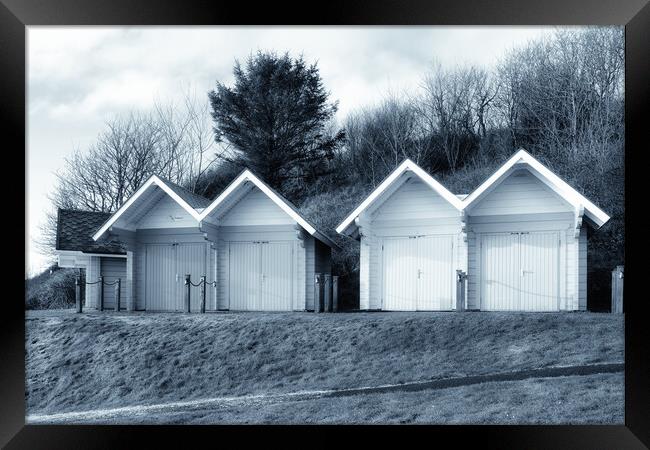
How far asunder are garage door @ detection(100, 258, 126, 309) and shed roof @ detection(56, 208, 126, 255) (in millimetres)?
351

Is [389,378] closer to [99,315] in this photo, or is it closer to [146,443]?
[146,443]

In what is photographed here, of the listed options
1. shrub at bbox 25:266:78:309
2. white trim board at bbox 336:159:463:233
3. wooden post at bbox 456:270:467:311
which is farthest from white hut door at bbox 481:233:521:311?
shrub at bbox 25:266:78:309

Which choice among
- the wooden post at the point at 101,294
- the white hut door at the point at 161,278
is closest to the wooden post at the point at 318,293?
the white hut door at the point at 161,278

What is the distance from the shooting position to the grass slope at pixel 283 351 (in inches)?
→ 399

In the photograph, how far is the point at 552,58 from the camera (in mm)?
21766

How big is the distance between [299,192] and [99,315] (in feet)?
34.1

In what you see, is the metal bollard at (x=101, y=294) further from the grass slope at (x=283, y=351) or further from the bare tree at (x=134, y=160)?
the bare tree at (x=134, y=160)

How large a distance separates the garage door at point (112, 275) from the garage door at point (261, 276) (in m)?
3.10

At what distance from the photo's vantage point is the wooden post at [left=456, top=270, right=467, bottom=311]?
1220cm

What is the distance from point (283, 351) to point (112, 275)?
22.6 feet

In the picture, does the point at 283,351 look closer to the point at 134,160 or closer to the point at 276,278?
the point at 276,278

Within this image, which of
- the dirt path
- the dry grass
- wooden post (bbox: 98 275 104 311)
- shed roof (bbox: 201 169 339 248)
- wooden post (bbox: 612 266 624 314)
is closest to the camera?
the dry grass

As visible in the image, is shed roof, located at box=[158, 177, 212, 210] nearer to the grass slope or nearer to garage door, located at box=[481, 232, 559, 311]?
the grass slope

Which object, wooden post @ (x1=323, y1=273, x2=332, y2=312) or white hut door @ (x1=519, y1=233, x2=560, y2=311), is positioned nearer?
white hut door @ (x1=519, y1=233, x2=560, y2=311)
